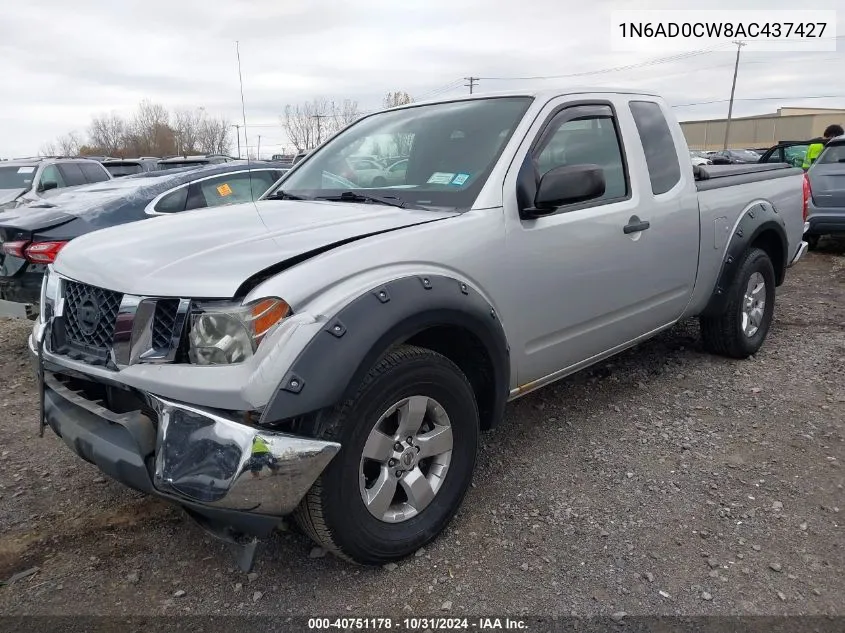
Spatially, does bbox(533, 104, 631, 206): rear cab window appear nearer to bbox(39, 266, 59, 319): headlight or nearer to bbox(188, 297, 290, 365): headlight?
bbox(188, 297, 290, 365): headlight

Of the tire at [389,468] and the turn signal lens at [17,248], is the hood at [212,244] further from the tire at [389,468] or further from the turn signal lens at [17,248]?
the turn signal lens at [17,248]

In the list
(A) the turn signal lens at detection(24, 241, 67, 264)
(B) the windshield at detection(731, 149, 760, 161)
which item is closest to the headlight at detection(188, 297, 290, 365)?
(A) the turn signal lens at detection(24, 241, 67, 264)

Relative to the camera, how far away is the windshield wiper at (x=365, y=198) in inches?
117

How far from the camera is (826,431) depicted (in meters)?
3.70

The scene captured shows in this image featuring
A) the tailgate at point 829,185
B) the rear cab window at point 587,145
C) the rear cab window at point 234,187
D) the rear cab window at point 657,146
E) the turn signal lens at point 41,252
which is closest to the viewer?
the rear cab window at point 587,145

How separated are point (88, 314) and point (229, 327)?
2.31ft

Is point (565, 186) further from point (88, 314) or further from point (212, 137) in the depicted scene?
point (212, 137)

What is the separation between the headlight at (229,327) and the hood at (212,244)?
0.20 feet

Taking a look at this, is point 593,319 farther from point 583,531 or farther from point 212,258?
point 212,258

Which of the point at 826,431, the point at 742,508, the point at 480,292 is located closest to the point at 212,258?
the point at 480,292

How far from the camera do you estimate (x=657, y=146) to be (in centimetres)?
395

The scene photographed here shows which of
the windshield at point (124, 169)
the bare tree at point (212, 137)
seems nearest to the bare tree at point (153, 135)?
the bare tree at point (212, 137)

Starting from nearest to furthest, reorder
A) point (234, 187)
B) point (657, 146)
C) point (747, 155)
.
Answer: point (657, 146), point (234, 187), point (747, 155)

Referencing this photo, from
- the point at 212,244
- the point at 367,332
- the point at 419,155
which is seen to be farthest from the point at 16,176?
the point at 367,332
